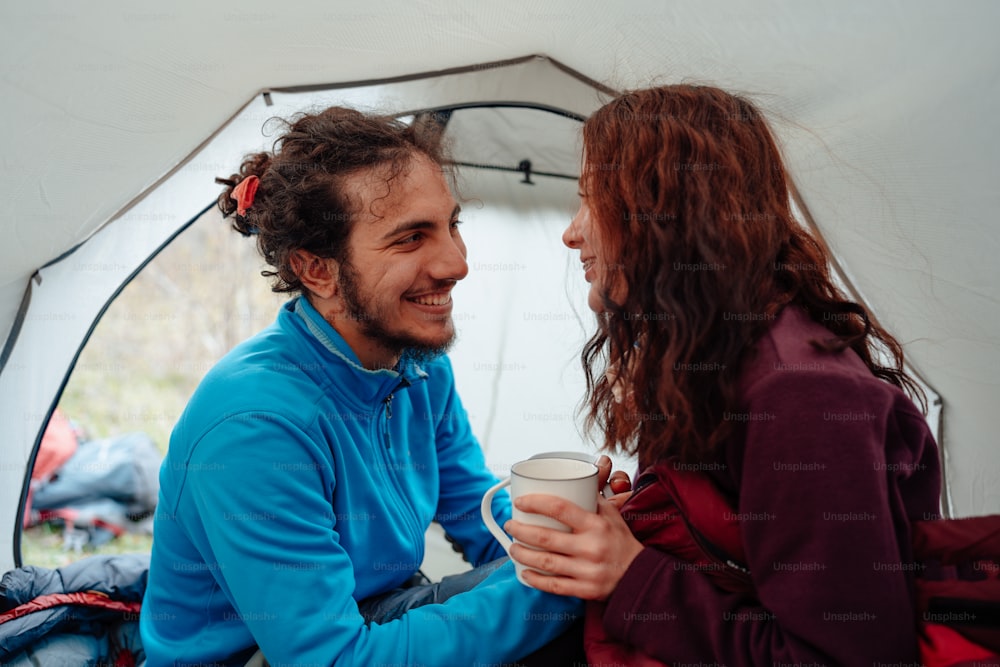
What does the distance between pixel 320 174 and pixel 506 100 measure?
658 millimetres

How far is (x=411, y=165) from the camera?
141 centimetres

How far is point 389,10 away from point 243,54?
1.01ft

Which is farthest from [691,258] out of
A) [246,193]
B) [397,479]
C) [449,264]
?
[246,193]

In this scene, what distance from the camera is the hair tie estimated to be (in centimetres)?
142

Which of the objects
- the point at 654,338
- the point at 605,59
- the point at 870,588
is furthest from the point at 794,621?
the point at 605,59

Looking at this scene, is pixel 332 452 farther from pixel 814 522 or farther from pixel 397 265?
pixel 814 522

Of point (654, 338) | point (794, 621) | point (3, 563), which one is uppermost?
point (654, 338)

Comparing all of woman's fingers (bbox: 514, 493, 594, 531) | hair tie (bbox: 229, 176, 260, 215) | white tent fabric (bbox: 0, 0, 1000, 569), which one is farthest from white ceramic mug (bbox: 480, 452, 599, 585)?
white tent fabric (bbox: 0, 0, 1000, 569)

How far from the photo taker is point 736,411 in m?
0.96

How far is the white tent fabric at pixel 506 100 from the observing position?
1363mm

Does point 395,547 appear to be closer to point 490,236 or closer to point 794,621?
point 794,621

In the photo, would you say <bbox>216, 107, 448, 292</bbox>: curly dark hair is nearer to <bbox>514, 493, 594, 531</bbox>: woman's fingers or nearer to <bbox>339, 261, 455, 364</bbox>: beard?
<bbox>339, 261, 455, 364</bbox>: beard

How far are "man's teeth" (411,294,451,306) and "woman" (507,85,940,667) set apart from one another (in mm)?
321

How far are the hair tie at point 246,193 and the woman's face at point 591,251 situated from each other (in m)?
0.61
